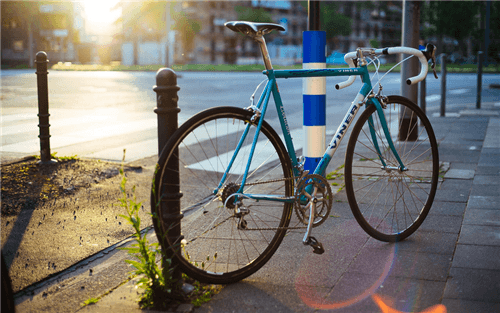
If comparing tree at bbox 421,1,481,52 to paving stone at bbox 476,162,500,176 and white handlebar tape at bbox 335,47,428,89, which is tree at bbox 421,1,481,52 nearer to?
paving stone at bbox 476,162,500,176

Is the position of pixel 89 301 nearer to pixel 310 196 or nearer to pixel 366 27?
pixel 310 196

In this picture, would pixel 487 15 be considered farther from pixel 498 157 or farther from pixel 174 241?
pixel 174 241

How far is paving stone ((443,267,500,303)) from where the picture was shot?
2920mm

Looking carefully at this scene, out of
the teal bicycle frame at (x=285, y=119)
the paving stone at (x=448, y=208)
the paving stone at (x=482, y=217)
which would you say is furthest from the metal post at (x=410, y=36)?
the teal bicycle frame at (x=285, y=119)

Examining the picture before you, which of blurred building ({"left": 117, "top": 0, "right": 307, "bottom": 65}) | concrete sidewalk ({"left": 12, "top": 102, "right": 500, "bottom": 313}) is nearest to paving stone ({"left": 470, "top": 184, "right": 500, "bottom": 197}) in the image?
concrete sidewalk ({"left": 12, "top": 102, "right": 500, "bottom": 313})

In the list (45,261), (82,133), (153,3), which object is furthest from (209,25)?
(45,261)

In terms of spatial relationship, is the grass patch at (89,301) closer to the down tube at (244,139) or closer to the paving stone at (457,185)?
the down tube at (244,139)

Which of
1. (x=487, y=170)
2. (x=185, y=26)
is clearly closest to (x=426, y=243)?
(x=487, y=170)

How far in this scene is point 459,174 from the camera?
596cm

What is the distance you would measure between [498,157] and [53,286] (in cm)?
553

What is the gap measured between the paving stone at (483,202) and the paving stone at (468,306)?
1.93 meters

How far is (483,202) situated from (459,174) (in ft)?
3.87

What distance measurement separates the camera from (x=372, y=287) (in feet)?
10.1

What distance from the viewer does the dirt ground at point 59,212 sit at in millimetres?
3625
